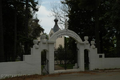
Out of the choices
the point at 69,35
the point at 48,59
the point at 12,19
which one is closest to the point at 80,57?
the point at 69,35

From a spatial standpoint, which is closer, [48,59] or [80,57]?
[48,59]

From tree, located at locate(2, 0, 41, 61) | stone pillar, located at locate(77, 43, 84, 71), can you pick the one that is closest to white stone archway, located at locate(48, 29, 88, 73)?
stone pillar, located at locate(77, 43, 84, 71)

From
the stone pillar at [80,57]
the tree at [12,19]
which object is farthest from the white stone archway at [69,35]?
the tree at [12,19]

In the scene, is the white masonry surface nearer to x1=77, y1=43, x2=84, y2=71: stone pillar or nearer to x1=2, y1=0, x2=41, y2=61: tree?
x1=77, y1=43, x2=84, y2=71: stone pillar

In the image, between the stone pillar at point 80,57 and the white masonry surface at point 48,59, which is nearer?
the white masonry surface at point 48,59

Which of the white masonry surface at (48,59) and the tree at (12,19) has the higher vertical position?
the tree at (12,19)

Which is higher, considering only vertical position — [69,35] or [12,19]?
[12,19]

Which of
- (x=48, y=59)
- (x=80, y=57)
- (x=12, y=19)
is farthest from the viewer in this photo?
(x=12, y=19)

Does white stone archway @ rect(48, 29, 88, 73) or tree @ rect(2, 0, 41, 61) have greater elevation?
tree @ rect(2, 0, 41, 61)

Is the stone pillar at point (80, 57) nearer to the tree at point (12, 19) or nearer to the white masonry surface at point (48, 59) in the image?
the white masonry surface at point (48, 59)

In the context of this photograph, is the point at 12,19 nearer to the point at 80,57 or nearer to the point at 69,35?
the point at 69,35

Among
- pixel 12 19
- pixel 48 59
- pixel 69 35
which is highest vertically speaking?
pixel 12 19

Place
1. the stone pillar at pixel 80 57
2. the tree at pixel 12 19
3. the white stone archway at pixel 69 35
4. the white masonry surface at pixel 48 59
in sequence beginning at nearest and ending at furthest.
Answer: the white masonry surface at pixel 48 59 < the white stone archway at pixel 69 35 < the stone pillar at pixel 80 57 < the tree at pixel 12 19

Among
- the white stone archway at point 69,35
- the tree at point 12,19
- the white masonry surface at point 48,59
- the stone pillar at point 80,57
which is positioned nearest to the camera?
the white masonry surface at point 48,59
